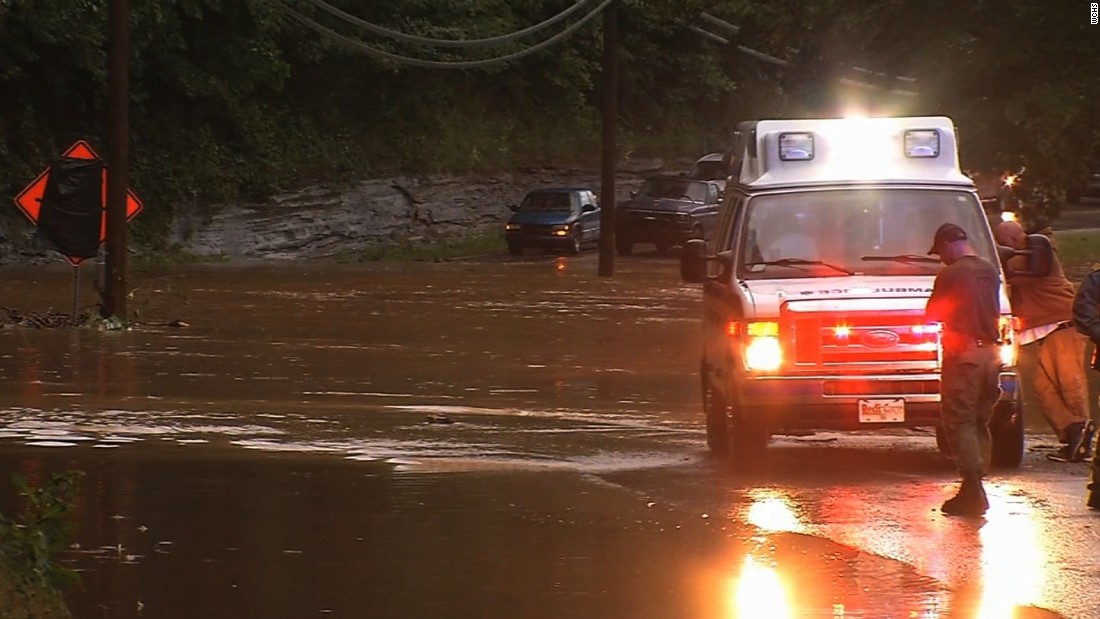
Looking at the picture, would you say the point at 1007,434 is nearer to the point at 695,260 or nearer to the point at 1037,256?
the point at 1037,256

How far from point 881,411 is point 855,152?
2332 millimetres

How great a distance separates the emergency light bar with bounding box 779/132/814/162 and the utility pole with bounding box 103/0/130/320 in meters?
12.5

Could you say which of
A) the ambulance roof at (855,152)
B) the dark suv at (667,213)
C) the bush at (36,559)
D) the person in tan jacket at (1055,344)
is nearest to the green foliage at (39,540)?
the bush at (36,559)

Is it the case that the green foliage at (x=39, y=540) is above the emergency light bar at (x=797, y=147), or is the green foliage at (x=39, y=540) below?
below

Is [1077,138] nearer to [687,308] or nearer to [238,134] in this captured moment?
[687,308]

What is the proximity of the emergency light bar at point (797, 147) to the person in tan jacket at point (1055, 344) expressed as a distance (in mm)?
1515

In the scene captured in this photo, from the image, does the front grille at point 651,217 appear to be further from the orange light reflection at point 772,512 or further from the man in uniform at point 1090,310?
the man in uniform at point 1090,310

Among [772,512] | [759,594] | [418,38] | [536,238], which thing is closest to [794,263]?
[772,512]

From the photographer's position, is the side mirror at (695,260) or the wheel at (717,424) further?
the side mirror at (695,260)

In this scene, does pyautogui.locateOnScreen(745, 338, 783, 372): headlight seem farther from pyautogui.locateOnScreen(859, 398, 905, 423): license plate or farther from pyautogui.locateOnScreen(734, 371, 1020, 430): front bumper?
pyautogui.locateOnScreen(859, 398, 905, 423): license plate

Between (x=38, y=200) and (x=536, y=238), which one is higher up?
(x=38, y=200)

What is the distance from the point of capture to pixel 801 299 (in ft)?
42.8

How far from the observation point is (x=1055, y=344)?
14328 mm

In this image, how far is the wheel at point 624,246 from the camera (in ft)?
158
